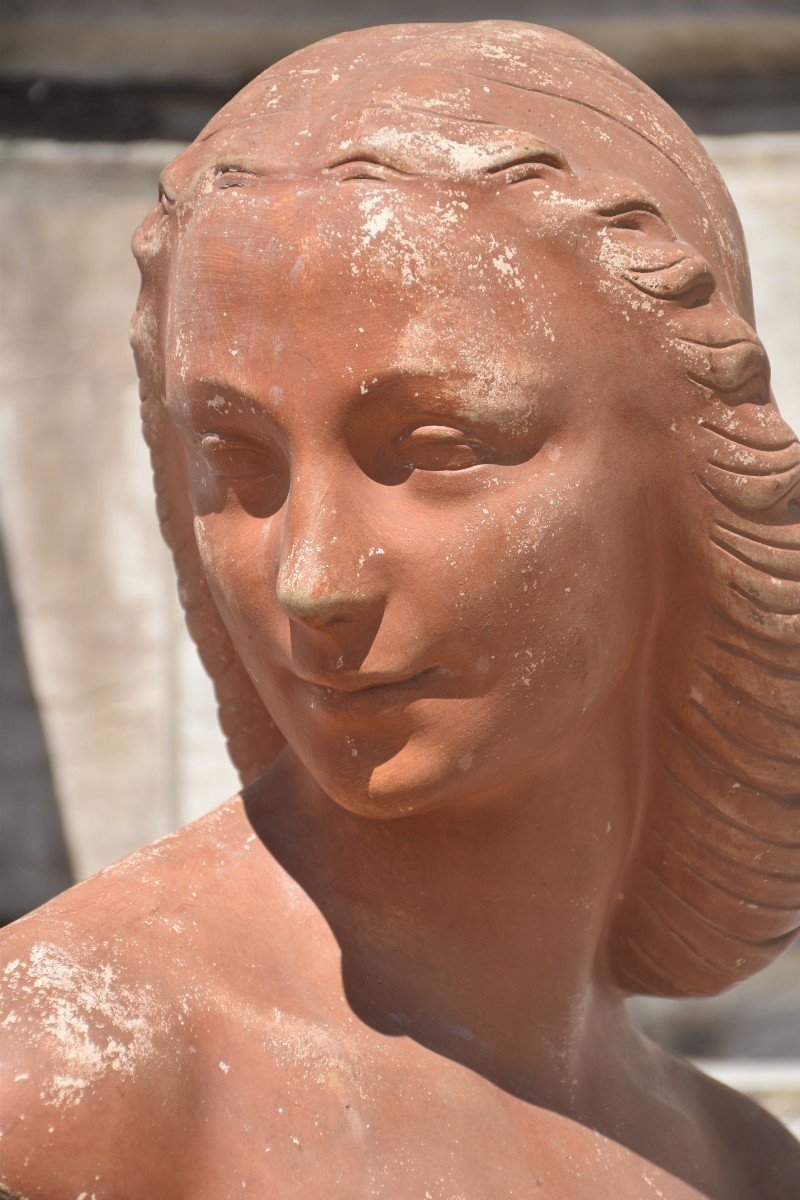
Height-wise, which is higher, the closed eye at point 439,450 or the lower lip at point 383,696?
the closed eye at point 439,450

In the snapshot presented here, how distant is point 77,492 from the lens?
385cm

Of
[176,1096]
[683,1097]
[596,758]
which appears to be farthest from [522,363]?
[683,1097]

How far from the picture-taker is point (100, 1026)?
4.88 ft

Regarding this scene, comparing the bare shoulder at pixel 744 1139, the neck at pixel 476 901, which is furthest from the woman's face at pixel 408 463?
the bare shoulder at pixel 744 1139

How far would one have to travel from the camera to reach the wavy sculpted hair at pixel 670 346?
1549mm

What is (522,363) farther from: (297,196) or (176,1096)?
(176,1096)

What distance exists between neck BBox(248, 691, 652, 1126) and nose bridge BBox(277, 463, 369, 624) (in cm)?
36

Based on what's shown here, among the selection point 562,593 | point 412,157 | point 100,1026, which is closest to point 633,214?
point 412,157

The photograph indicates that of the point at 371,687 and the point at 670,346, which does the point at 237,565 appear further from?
the point at 670,346

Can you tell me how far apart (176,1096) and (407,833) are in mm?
403

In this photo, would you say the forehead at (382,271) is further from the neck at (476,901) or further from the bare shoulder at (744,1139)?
the bare shoulder at (744,1139)

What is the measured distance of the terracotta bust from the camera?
1500mm

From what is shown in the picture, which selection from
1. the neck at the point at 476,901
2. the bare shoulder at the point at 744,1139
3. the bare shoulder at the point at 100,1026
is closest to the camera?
the bare shoulder at the point at 100,1026

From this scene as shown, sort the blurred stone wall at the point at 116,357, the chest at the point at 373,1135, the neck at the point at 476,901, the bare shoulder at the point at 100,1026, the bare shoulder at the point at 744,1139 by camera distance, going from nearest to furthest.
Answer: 1. the bare shoulder at the point at 100,1026
2. the chest at the point at 373,1135
3. the neck at the point at 476,901
4. the bare shoulder at the point at 744,1139
5. the blurred stone wall at the point at 116,357
